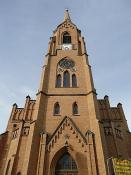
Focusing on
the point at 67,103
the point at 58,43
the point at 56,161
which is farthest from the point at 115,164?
the point at 58,43

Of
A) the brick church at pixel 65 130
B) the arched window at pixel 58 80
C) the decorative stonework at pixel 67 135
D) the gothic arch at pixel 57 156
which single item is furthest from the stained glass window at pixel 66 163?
the arched window at pixel 58 80

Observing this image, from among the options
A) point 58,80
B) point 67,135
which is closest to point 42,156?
point 67,135

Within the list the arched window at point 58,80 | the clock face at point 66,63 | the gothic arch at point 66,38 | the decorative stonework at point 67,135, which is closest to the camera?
the decorative stonework at point 67,135

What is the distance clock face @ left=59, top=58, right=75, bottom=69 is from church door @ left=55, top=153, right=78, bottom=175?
12056 millimetres

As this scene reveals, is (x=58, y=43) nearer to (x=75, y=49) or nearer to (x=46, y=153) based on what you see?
(x=75, y=49)

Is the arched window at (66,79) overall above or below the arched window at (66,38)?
below

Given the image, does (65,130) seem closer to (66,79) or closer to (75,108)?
(75,108)

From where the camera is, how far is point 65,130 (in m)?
20.1

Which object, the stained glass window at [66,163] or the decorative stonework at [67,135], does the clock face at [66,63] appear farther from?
the stained glass window at [66,163]

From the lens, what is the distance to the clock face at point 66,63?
27.7 m

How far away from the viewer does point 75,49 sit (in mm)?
30453

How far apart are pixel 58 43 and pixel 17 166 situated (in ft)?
61.7

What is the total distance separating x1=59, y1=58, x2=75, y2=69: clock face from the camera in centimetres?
2768

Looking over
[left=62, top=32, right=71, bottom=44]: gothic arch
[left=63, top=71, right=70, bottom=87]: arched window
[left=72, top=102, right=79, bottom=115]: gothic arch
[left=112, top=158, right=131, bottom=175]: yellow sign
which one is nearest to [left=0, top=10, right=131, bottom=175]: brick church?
[left=63, top=71, right=70, bottom=87]: arched window
